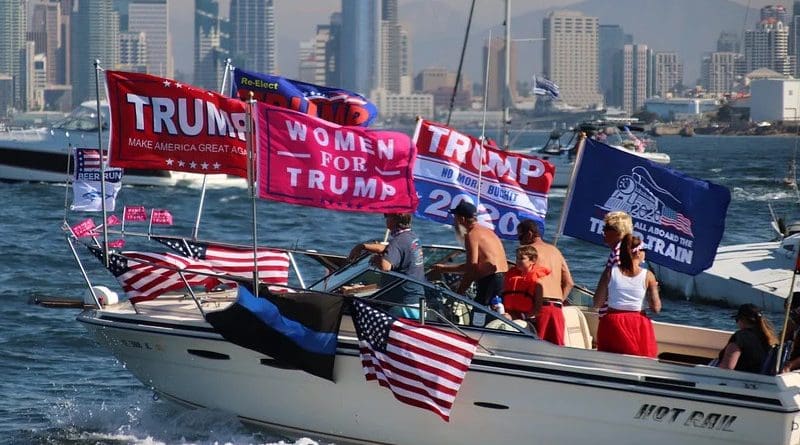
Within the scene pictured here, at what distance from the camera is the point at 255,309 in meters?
13.0

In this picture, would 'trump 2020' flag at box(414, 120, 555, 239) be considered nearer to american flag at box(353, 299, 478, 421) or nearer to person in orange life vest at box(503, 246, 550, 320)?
person in orange life vest at box(503, 246, 550, 320)

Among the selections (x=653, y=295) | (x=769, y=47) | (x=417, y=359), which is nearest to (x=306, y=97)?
(x=417, y=359)

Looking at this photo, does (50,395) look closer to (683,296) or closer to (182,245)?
(182,245)

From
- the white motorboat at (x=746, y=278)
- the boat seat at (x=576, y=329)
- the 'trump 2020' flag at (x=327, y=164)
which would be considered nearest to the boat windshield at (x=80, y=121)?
the white motorboat at (x=746, y=278)

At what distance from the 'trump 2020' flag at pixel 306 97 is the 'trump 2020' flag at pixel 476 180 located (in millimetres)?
1027

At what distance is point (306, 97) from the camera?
1641 cm

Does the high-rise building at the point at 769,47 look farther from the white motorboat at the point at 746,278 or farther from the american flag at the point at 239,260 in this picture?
the american flag at the point at 239,260

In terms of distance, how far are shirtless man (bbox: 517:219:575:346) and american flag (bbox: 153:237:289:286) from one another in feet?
9.21

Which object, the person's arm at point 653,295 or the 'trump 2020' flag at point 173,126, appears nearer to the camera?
the person's arm at point 653,295

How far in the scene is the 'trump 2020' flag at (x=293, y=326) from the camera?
12969 mm

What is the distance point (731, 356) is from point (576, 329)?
1.59m

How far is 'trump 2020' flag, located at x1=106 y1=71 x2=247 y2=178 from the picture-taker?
13.1 metres

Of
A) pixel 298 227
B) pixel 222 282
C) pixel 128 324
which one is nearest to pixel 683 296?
pixel 222 282

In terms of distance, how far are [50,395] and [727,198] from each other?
754cm
